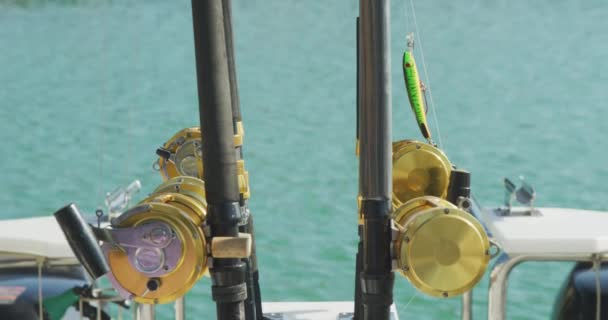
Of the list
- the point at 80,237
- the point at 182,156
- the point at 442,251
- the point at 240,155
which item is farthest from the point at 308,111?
the point at 80,237

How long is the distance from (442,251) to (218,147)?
0.30m

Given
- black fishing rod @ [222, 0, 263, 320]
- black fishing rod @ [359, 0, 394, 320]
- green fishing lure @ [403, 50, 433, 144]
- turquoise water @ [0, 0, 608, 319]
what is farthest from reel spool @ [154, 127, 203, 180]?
turquoise water @ [0, 0, 608, 319]

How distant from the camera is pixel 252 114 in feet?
24.6

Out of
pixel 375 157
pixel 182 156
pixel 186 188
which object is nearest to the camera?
pixel 375 157

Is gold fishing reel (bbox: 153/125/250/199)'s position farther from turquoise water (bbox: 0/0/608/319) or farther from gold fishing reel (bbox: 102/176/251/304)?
turquoise water (bbox: 0/0/608/319)

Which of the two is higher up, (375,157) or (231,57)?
(231,57)

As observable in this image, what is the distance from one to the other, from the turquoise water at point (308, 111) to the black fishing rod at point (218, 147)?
284cm

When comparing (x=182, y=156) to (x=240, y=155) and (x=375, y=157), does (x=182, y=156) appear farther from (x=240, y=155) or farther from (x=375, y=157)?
(x=375, y=157)

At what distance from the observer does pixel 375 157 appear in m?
1.21

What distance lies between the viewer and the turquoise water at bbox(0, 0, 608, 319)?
530 centimetres

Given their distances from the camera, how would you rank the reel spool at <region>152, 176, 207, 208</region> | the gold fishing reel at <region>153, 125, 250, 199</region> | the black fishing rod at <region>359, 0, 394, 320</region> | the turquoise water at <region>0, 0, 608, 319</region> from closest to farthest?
1. the black fishing rod at <region>359, 0, 394, 320</region>
2. the reel spool at <region>152, 176, 207, 208</region>
3. the gold fishing reel at <region>153, 125, 250, 199</region>
4. the turquoise water at <region>0, 0, 608, 319</region>

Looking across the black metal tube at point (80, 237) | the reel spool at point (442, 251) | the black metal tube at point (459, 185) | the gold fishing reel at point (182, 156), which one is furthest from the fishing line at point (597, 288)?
the black metal tube at point (80, 237)

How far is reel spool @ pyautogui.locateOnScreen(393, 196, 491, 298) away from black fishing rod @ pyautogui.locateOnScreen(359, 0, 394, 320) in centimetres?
3

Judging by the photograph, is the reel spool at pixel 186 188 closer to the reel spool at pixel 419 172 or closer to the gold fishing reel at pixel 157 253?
the gold fishing reel at pixel 157 253
